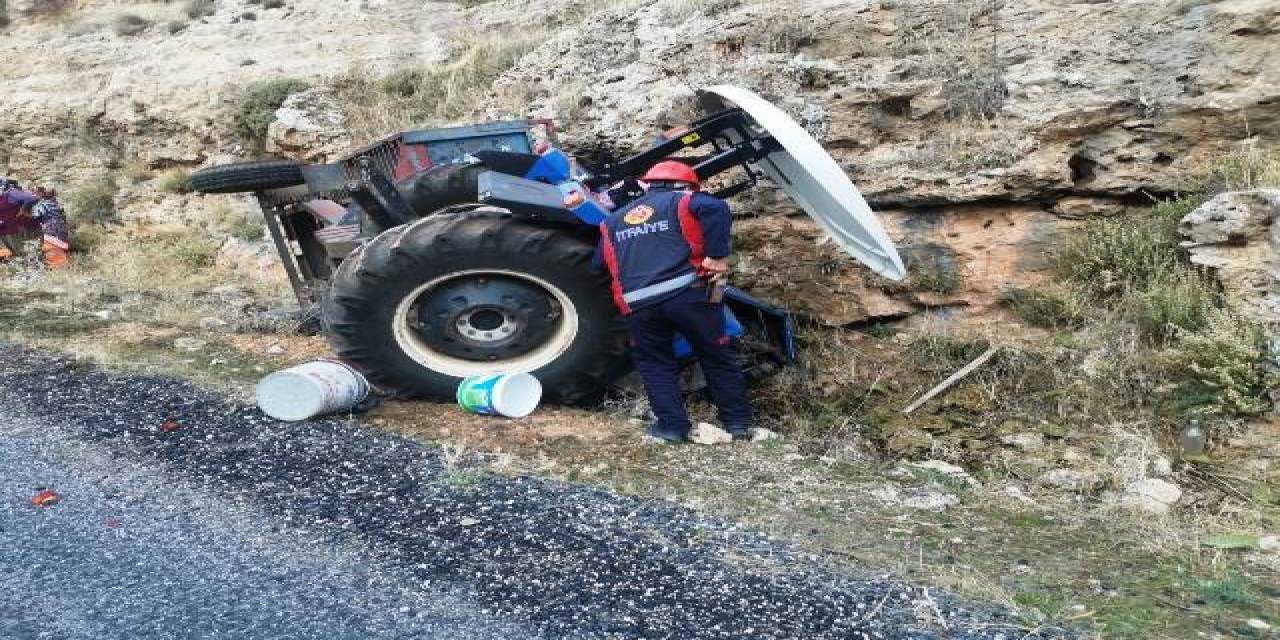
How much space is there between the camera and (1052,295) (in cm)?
514

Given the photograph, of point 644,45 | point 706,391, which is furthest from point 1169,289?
point 644,45

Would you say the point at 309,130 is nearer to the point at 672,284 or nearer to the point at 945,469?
the point at 672,284

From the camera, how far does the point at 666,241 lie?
14.2 ft

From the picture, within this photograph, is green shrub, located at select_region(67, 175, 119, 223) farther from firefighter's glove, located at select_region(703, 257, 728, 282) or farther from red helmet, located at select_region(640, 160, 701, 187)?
firefighter's glove, located at select_region(703, 257, 728, 282)

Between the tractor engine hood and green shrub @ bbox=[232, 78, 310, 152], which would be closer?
the tractor engine hood

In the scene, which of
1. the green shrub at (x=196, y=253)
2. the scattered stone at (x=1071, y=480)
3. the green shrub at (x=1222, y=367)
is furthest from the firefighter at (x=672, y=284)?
the green shrub at (x=196, y=253)

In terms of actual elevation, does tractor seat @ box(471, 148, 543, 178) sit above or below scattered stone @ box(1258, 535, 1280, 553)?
above

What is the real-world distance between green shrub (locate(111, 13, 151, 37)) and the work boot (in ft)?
49.2

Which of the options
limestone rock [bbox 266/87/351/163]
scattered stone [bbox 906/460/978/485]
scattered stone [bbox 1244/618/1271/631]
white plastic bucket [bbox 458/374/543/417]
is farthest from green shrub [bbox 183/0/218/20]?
scattered stone [bbox 1244/618/1271/631]

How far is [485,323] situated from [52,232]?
788 centimetres

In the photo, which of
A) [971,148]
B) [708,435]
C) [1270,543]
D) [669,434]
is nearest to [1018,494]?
[1270,543]

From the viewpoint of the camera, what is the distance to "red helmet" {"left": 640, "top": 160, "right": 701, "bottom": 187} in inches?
176

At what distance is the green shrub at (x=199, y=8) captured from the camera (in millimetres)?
16125

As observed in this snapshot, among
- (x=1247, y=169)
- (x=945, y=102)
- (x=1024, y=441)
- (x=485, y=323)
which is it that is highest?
(x=945, y=102)
